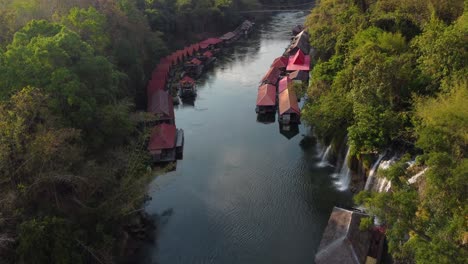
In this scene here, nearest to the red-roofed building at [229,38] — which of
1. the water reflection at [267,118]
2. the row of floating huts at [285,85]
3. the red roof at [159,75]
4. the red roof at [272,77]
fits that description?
the row of floating huts at [285,85]

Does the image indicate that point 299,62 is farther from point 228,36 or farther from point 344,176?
point 344,176

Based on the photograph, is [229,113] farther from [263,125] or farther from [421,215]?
[421,215]

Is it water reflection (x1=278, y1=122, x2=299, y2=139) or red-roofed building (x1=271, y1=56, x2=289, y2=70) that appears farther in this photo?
red-roofed building (x1=271, y1=56, x2=289, y2=70)

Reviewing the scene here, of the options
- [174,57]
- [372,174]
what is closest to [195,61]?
[174,57]

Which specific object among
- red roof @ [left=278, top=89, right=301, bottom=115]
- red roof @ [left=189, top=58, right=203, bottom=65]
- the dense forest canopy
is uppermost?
the dense forest canopy

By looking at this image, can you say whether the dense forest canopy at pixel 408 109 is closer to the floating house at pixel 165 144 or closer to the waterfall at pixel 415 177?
Answer: the waterfall at pixel 415 177

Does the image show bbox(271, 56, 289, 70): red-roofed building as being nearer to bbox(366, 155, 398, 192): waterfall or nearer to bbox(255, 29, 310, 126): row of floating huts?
bbox(255, 29, 310, 126): row of floating huts

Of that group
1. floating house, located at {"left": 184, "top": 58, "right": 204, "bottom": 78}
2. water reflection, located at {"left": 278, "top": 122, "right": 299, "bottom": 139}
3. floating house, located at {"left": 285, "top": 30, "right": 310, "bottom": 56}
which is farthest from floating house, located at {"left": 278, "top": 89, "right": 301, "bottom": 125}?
floating house, located at {"left": 285, "top": 30, "right": 310, "bottom": 56}

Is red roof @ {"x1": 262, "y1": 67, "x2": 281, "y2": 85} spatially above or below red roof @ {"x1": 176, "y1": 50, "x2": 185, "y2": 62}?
above
